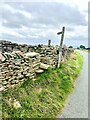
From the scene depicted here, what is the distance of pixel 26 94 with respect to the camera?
924 centimetres

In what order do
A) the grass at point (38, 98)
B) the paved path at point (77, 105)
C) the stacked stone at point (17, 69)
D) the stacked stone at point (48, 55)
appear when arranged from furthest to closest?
the stacked stone at point (48, 55)
the paved path at point (77, 105)
the stacked stone at point (17, 69)
the grass at point (38, 98)

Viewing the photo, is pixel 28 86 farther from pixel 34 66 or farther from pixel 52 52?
pixel 52 52

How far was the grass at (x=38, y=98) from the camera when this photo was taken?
8.23 m

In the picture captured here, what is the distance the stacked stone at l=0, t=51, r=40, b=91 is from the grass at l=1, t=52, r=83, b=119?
23 centimetres

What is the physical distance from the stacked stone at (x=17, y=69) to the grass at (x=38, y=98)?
23cm

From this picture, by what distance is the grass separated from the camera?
324 inches

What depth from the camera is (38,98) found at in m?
9.46

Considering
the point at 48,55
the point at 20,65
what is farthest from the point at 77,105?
the point at 48,55

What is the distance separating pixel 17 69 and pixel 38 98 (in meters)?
1.21

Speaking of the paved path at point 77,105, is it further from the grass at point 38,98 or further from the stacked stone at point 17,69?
the stacked stone at point 17,69

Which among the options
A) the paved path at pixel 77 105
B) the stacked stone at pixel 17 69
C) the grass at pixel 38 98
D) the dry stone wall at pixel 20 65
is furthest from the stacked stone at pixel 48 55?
the paved path at pixel 77 105

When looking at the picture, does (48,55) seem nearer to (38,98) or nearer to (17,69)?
(17,69)

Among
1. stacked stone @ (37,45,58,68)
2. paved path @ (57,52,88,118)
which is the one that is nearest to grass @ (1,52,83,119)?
paved path @ (57,52,88,118)

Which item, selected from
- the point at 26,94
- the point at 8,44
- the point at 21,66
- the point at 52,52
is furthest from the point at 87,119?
the point at 52,52
